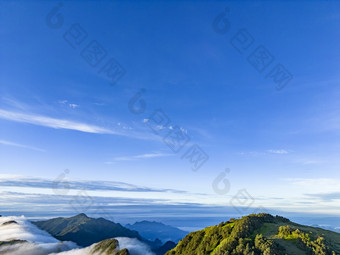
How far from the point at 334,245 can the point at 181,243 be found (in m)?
49.5

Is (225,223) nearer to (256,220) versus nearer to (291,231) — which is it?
(256,220)

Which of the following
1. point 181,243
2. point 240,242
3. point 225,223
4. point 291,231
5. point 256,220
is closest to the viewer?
point 240,242

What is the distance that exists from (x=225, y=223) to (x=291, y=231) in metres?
25.8

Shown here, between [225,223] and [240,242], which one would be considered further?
[225,223]

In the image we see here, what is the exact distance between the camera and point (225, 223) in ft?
259

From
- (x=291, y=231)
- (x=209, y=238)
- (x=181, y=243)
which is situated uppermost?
(x=291, y=231)

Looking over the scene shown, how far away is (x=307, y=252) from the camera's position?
47250 millimetres

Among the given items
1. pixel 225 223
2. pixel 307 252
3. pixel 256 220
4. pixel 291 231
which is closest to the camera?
pixel 307 252

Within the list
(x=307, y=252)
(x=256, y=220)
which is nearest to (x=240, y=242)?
(x=307, y=252)

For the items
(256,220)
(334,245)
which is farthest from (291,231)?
(256,220)

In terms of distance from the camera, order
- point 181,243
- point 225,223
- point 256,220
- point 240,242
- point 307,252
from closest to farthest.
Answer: point 307,252, point 240,242, point 256,220, point 225,223, point 181,243

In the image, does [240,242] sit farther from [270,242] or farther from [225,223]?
[225,223]

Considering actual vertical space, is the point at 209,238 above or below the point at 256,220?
below

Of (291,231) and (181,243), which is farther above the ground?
(291,231)
